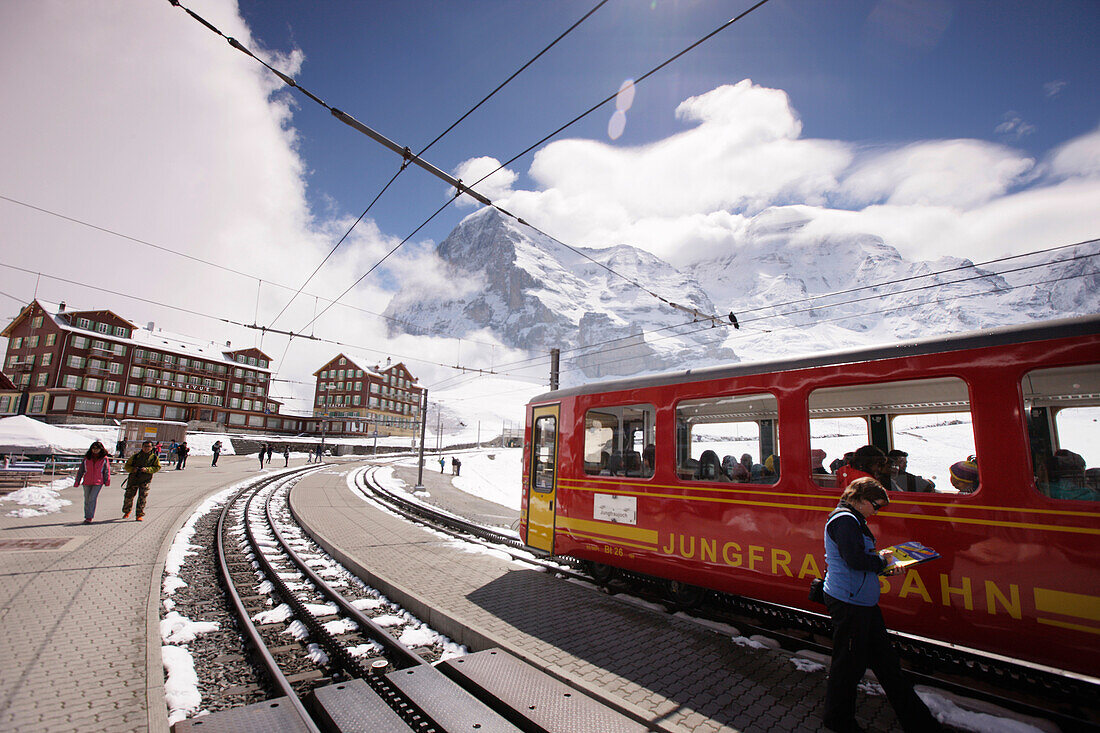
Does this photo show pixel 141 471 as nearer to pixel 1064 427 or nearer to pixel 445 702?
pixel 445 702

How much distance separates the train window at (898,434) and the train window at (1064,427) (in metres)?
0.44

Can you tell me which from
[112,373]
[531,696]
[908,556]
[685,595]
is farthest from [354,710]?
[112,373]

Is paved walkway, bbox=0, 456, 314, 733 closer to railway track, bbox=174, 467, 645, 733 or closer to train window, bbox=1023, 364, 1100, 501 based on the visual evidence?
railway track, bbox=174, 467, 645, 733

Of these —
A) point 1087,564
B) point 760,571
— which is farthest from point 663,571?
point 1087,564

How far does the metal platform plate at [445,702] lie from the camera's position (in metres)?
3.66

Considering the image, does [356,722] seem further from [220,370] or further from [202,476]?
[220,370]

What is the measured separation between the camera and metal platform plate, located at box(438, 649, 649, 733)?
3.68 meters

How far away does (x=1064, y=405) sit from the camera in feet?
13.9

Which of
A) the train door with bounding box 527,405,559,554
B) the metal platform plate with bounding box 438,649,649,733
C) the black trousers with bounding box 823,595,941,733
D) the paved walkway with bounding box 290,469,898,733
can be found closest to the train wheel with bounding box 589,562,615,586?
the paved walkway with bounding box 290,469,898,733

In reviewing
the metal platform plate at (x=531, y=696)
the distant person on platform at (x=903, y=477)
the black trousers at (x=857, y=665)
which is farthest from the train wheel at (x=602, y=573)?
the distant person on platform at (x=903, y=477)

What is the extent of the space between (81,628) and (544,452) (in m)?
6.24

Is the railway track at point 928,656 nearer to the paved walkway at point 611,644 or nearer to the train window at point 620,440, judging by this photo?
the paved walkway at point 611,644

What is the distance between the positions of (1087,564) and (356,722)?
5675mm

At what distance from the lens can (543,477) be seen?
8.84 meters
